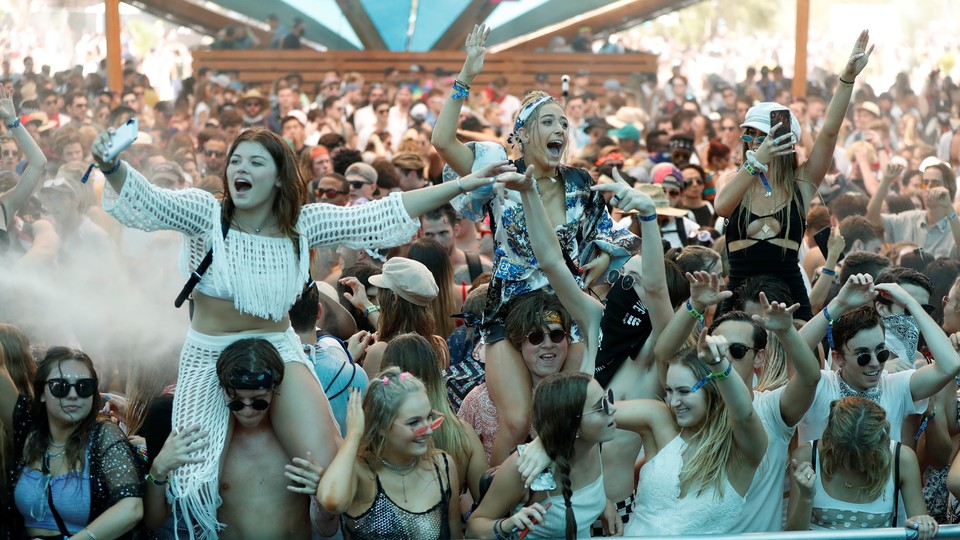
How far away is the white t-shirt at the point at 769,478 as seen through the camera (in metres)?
4.23

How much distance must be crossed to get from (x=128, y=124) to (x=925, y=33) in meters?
16.1

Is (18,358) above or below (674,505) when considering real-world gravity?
above

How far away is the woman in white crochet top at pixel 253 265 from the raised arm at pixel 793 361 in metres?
1.04

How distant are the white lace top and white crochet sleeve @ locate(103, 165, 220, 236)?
1.75m

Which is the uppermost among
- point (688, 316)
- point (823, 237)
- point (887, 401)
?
point (823, 237)

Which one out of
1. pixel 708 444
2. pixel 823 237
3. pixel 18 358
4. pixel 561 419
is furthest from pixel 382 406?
pixel 823 237

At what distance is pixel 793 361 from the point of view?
426cm

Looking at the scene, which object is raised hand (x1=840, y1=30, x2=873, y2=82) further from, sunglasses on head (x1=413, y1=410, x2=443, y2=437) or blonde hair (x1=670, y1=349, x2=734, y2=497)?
sunglasses on head (x1=413, y1=410, x2=443, y2=437)

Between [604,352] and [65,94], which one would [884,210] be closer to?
[604,352]

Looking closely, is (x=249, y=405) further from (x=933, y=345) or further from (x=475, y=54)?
(x=933, y=345)

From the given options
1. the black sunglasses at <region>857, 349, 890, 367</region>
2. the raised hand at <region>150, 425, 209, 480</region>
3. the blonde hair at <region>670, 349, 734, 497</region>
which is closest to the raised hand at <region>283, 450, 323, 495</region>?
the raised hand at <region>150, 425, 209, 480</region>

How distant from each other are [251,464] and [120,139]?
121 centimetres

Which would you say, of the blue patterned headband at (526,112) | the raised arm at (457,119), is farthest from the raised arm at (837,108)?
the raised arm at (457,119)

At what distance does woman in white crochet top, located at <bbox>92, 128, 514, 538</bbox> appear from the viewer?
409 centimetres
